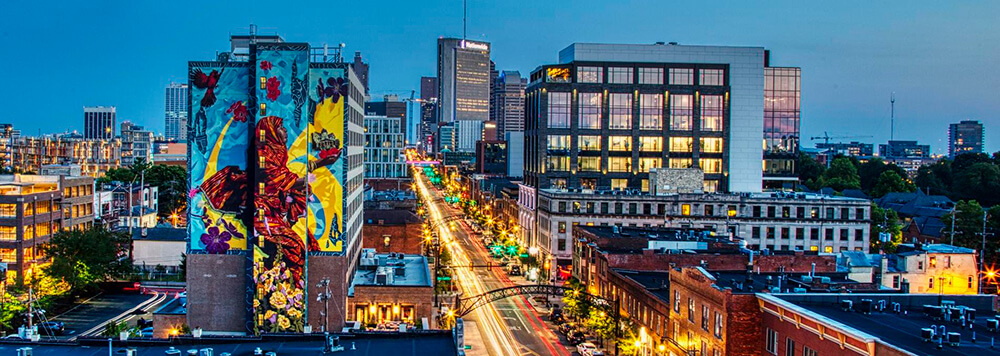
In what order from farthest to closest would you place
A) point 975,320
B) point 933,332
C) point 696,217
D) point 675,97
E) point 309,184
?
point 675,97 → point 696,217 → point 309,184 → point 975,320 → point 933,332

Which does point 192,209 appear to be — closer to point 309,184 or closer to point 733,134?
point 309,184

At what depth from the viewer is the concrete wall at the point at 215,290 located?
66750 mm

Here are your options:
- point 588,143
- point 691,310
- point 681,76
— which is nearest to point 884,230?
point 681,76

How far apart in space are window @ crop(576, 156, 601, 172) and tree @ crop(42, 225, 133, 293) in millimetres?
68882

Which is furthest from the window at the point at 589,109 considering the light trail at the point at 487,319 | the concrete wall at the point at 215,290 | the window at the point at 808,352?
the window at the point at 808,352

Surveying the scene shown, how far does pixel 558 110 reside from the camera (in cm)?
13325

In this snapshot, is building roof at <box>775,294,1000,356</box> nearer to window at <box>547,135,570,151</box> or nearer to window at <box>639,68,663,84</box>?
window at <box>547,135,570,151</box>

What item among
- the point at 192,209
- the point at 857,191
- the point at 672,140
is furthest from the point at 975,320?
the point at 857,191

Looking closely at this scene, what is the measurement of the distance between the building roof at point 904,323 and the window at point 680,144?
275 feet

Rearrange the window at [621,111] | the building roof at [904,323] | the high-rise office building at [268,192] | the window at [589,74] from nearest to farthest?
1. the building roof at [904,323]
2. the high-rise office building at [268,192]
3. the window at [621,111]
4. the window at [589,74]

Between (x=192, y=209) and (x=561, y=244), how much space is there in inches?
2425

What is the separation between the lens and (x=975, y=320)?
43.5 metres

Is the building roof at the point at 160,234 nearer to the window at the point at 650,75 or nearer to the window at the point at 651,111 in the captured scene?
the window at the point at 651,111

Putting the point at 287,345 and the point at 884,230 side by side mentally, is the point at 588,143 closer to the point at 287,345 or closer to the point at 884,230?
the point at 884,230
